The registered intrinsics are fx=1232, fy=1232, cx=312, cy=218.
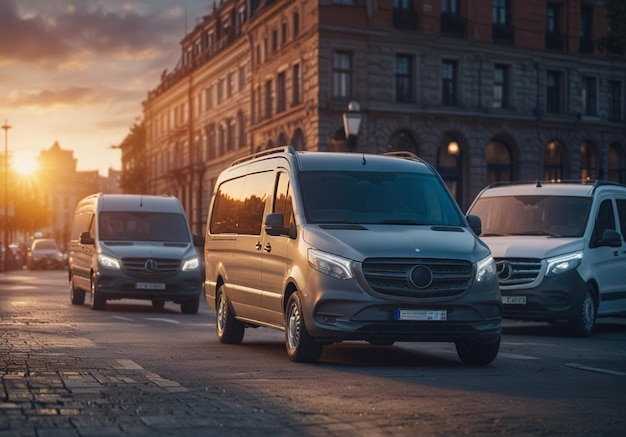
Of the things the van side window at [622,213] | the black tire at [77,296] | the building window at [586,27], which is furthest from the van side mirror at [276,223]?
the building window at [586,27]

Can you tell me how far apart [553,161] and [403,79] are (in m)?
9.65

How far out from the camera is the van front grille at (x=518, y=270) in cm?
1691

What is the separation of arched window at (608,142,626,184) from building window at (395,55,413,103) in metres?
13.1

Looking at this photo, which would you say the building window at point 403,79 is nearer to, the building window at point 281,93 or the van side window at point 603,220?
the building window at point 281,93

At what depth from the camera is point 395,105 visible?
5238 centimetres

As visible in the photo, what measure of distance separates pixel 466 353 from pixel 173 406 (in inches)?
186

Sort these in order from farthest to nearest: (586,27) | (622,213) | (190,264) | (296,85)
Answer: (586,27), (296,85), (190,264), (622,213)

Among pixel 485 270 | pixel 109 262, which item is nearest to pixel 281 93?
pixel 109 262

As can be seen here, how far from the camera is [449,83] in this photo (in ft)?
179

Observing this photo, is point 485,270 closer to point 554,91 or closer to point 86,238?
point 86,238

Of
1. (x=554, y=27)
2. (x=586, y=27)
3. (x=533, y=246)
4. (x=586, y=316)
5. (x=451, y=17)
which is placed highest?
(x=586, y=27)

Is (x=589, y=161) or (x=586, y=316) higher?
→ (x=589, y=161)

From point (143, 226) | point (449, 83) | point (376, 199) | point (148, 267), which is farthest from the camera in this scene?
point (449, 83)

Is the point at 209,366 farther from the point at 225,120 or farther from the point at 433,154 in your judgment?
the point at 225,120
